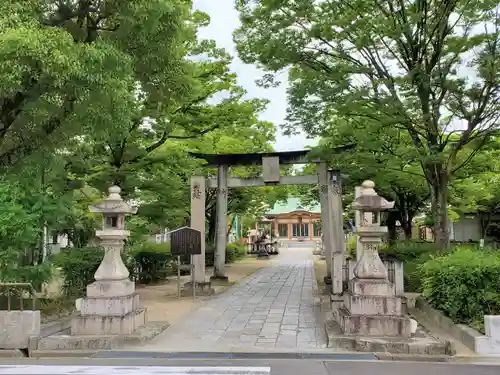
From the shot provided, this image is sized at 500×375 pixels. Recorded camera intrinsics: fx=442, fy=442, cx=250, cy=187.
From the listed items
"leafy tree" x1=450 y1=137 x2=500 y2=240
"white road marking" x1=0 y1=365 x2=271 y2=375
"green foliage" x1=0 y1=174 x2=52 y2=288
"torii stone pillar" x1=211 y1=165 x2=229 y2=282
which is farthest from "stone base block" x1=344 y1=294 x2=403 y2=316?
"torii stone pillar" x1=211 y1=165 x2=229 y2=282

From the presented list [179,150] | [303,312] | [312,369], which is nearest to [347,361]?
[312,369]

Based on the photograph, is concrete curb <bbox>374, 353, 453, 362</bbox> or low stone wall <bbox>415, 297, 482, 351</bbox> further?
low stone wall <bbox>415, 297, 482, 351</bbox>

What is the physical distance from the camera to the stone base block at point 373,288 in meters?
8.00

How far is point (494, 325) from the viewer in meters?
7.21

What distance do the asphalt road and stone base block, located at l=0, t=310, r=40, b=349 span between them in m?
0.68

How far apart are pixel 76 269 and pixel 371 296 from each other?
8101 millimetres

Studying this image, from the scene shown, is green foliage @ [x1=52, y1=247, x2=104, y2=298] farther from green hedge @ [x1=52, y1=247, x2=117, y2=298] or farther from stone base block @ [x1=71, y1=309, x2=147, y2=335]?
stone base block @ [x1=71, y1=309, x2=147, y2=335]

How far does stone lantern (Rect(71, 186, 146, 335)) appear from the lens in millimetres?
8156

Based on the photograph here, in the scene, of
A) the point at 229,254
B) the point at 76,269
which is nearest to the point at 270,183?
the point at 76,269

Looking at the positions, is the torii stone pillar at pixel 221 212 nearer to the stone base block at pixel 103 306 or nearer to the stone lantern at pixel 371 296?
the stone base block at pixel 103 306

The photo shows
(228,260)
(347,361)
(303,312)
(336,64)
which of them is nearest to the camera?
(347,361)

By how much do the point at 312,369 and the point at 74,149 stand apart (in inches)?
392

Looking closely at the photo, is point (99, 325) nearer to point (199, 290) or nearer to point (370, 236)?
point (370, 236)

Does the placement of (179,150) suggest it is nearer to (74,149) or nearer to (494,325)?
(74,149)
